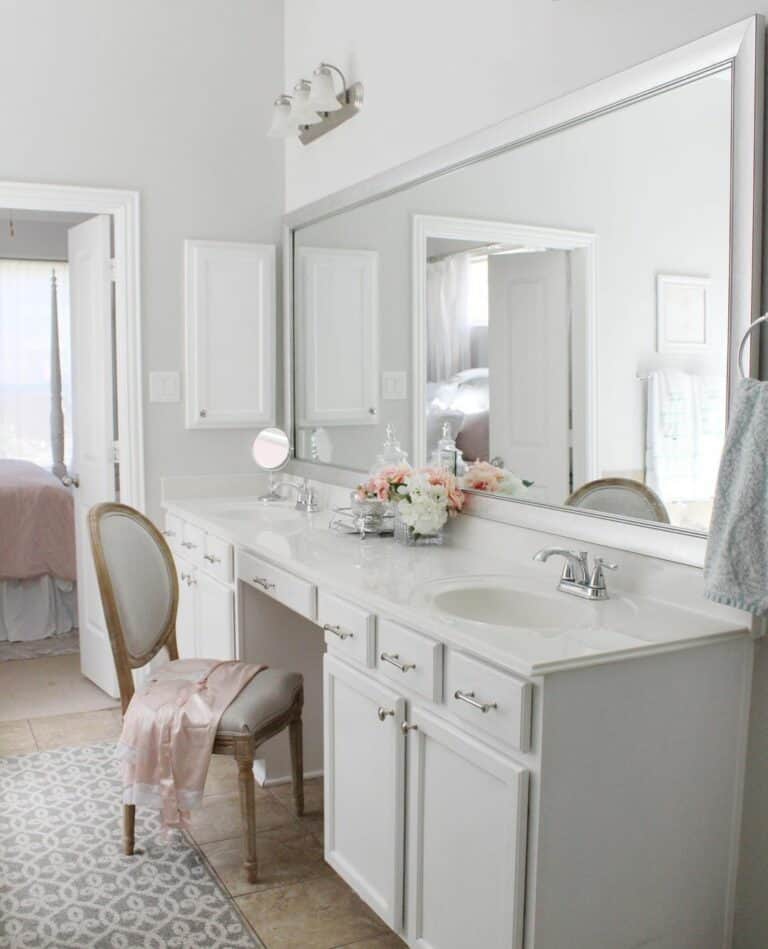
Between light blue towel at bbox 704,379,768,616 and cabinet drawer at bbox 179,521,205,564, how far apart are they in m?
2.03

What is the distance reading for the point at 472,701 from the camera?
5.90ft

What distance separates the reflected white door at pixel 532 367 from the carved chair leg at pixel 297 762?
971 mm

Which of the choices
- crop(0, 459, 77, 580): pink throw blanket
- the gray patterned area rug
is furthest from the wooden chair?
crop(0, 459, 77, 580): pink throw blanket

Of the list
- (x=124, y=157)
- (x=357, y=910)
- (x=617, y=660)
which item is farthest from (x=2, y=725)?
(x=617, y=660)

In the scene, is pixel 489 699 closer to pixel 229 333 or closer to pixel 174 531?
pixel 174 531

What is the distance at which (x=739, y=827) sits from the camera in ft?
6.32

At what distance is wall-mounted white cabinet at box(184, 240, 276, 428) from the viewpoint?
12.8 ft

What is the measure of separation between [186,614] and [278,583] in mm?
988

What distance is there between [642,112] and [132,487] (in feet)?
8.29

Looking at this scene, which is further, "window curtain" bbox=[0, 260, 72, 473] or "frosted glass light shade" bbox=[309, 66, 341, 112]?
"window curtain" bbox=[0, 260, 72, 473]

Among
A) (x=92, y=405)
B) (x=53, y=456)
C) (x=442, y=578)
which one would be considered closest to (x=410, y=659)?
(x=442, y=578)

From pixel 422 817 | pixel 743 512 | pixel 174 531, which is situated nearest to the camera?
pixel 743 512

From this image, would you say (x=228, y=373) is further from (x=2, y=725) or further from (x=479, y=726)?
(x=479, y=726)

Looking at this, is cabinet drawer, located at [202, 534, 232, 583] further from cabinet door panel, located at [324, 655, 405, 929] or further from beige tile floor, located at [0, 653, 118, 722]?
beige tile floor, located at [0, 653, 118, 722]
